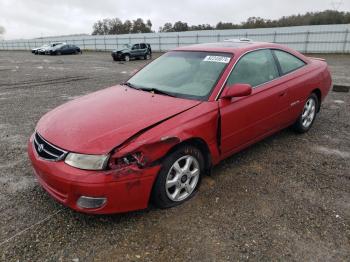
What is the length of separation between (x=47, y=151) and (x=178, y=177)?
1.26m

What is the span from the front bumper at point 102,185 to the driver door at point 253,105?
1129 millimetres

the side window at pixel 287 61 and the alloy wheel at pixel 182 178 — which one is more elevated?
the side window at pixel 287 61

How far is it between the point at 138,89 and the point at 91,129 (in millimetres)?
1152

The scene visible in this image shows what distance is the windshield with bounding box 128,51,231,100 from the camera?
346 cm

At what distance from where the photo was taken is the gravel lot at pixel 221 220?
2516 millimetres

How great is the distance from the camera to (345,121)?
578cm

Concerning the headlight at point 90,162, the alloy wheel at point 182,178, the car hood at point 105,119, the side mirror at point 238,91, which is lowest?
the alloy wheel at point 182,178

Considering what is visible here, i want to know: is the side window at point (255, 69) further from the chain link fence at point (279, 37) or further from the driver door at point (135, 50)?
the chain link fence at point (279, 37)

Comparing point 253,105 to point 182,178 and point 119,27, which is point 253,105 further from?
point 119,27

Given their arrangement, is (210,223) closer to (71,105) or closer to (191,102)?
(191,102)

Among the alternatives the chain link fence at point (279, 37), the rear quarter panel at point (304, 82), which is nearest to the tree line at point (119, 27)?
the chain link fence at point (279, 37)

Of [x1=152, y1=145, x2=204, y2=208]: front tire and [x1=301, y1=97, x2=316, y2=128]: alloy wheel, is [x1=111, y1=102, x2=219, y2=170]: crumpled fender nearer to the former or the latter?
[x1=152, y1=145, x2=204, y2=208]: front tire

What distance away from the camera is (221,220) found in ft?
9.53

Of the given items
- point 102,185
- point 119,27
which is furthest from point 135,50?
point 119,27
